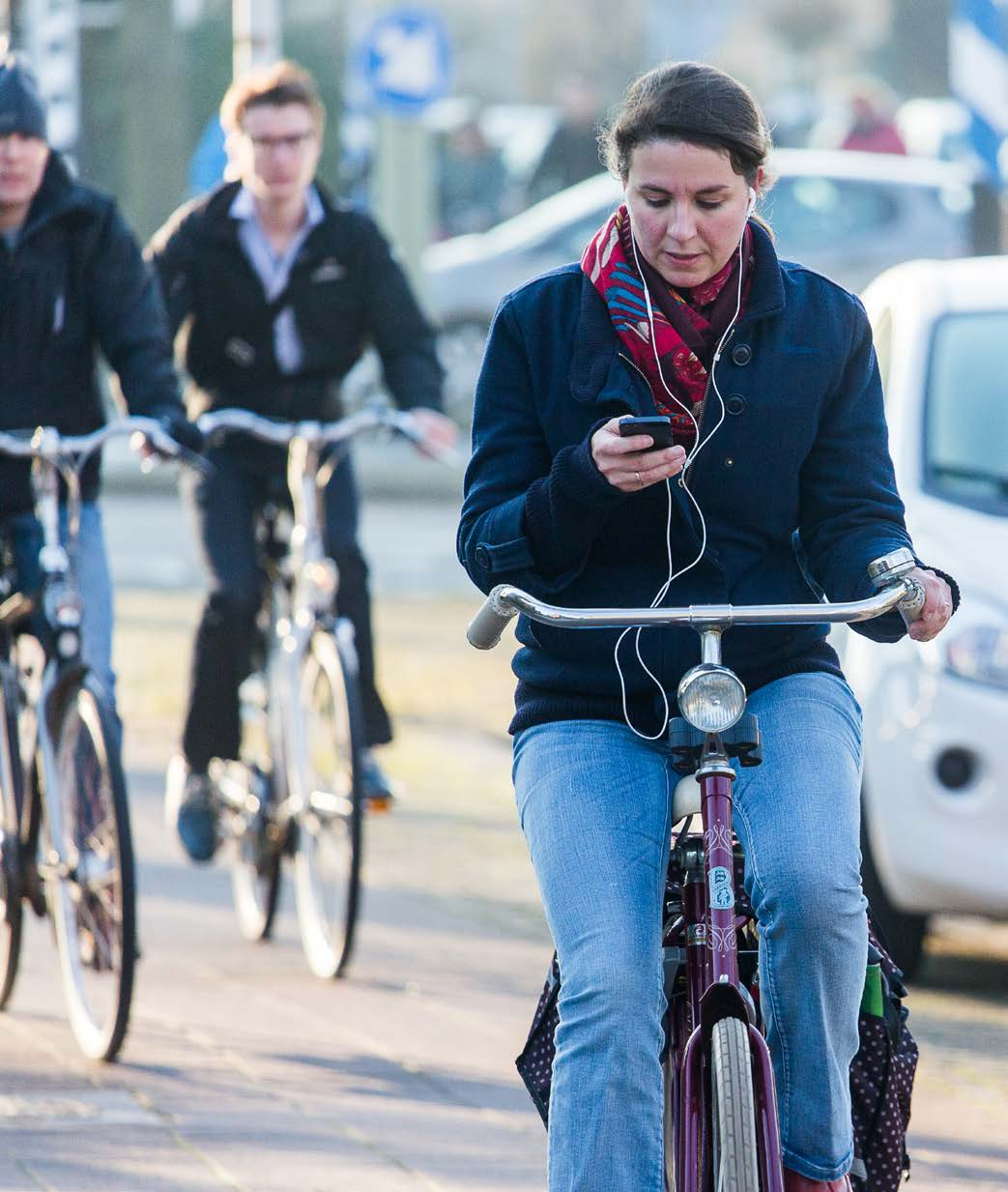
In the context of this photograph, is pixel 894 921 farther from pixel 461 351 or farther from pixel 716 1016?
pixel 461 351

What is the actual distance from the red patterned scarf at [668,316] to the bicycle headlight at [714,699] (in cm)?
39

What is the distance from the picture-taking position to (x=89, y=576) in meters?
5.63

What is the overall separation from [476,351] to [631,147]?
17.3 metres

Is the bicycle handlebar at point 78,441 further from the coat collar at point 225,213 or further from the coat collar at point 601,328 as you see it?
the coat collar at point 601,328

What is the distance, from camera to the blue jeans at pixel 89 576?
5609 millimetres

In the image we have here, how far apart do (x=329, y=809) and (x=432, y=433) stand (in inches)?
39.5

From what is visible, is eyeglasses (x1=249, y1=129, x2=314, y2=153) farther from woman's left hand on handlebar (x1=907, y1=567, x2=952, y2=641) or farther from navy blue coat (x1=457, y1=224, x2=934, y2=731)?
woman's left hand on handlebar (x1=907, y1=567, x2=952, y2=641)

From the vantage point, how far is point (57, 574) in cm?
542

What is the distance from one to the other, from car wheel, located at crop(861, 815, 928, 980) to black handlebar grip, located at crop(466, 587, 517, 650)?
2611 millimetres

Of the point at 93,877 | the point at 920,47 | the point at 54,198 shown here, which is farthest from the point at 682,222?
the point at 920,47

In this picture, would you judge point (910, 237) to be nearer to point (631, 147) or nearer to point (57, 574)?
point (57, 574)

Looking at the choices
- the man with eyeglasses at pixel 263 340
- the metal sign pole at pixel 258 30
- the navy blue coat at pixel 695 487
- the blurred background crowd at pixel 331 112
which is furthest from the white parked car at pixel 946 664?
the metal sign pole at pixel 258 30

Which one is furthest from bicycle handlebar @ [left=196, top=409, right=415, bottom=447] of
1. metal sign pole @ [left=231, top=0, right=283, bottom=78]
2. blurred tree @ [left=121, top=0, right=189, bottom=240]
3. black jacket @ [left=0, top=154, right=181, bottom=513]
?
blurred tree @ [left=121, top=0, right=189, bottom=240]

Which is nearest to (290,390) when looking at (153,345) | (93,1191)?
(153,345)
